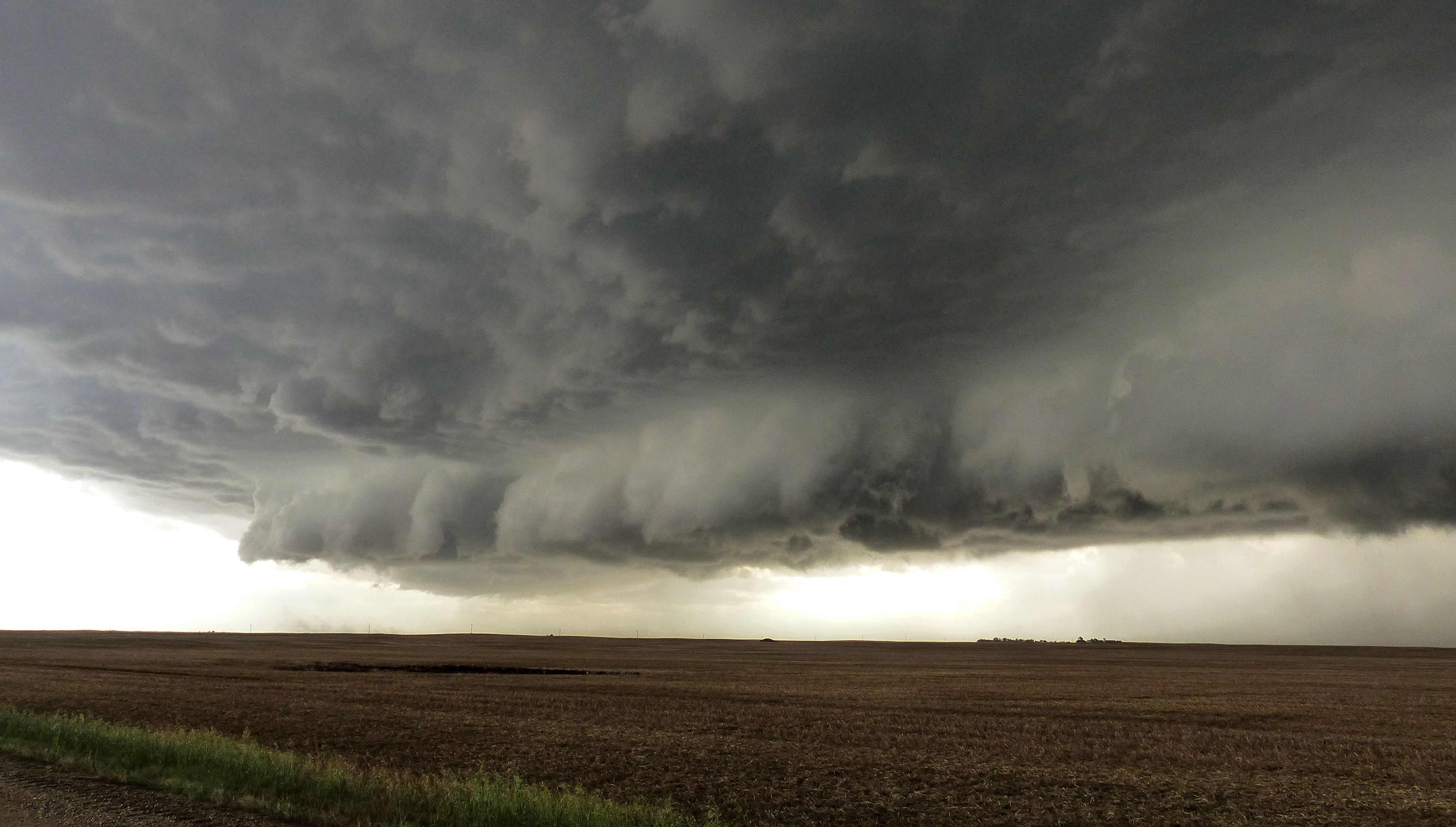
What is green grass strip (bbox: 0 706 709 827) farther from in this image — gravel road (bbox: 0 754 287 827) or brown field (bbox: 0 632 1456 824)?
brown field (bbox: 0 632 1456 824)

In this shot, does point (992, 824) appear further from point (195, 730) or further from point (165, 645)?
point (165, 645)

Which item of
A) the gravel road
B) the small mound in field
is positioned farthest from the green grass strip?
the small mound in field

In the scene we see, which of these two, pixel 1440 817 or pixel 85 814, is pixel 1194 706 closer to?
pixel 1440 817

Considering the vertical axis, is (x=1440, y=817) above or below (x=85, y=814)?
below

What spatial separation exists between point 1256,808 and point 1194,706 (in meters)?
36.7

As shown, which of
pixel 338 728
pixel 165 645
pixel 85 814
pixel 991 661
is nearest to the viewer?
pixel 85 814

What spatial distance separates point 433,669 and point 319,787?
283 feet

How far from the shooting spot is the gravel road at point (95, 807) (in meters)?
15.9

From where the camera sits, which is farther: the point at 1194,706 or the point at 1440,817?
the point at 1194,706

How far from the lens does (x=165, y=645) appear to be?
169m

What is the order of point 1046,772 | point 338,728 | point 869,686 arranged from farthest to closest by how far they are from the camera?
point 869,686 → point 338,728 → point 1046,772

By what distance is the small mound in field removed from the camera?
9281cm

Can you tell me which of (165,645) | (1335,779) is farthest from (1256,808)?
(165,645)

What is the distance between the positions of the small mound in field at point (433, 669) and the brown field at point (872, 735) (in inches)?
266
